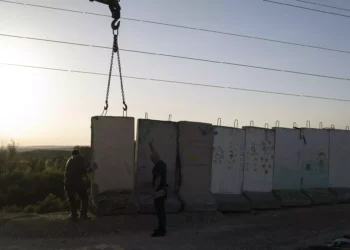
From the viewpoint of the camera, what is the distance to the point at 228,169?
14469mm

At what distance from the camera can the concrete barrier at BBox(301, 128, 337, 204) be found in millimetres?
16031

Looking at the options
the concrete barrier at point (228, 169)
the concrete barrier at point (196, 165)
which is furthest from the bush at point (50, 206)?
the concrete barrier at point (228, 169)

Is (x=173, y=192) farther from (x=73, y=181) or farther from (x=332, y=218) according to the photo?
(x=332, y=218)

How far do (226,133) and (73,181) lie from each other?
5375 millimetres

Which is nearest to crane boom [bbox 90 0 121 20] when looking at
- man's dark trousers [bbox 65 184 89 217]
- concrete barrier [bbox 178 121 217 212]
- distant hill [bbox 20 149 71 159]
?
concrete barrier [bbox 178 121 217 212]

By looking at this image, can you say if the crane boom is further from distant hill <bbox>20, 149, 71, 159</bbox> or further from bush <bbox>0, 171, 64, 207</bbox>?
distant hill <bbox>20, 149, 71, 159</bbox>

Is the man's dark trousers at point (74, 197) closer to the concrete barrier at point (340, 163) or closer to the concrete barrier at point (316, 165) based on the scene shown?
the concrete barrier at point (316, 165)

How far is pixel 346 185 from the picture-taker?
1706 cm

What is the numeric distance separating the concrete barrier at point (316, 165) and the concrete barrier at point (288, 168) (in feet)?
0.83

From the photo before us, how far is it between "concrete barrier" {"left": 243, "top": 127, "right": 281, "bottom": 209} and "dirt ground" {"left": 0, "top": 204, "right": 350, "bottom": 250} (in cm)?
94

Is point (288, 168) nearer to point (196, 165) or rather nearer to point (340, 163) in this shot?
point (340, 163)

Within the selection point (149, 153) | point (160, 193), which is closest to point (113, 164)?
point (149, 153)

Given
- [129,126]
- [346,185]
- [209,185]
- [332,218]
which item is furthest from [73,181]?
[346,185]

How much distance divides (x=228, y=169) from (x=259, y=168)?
128 centimetres
